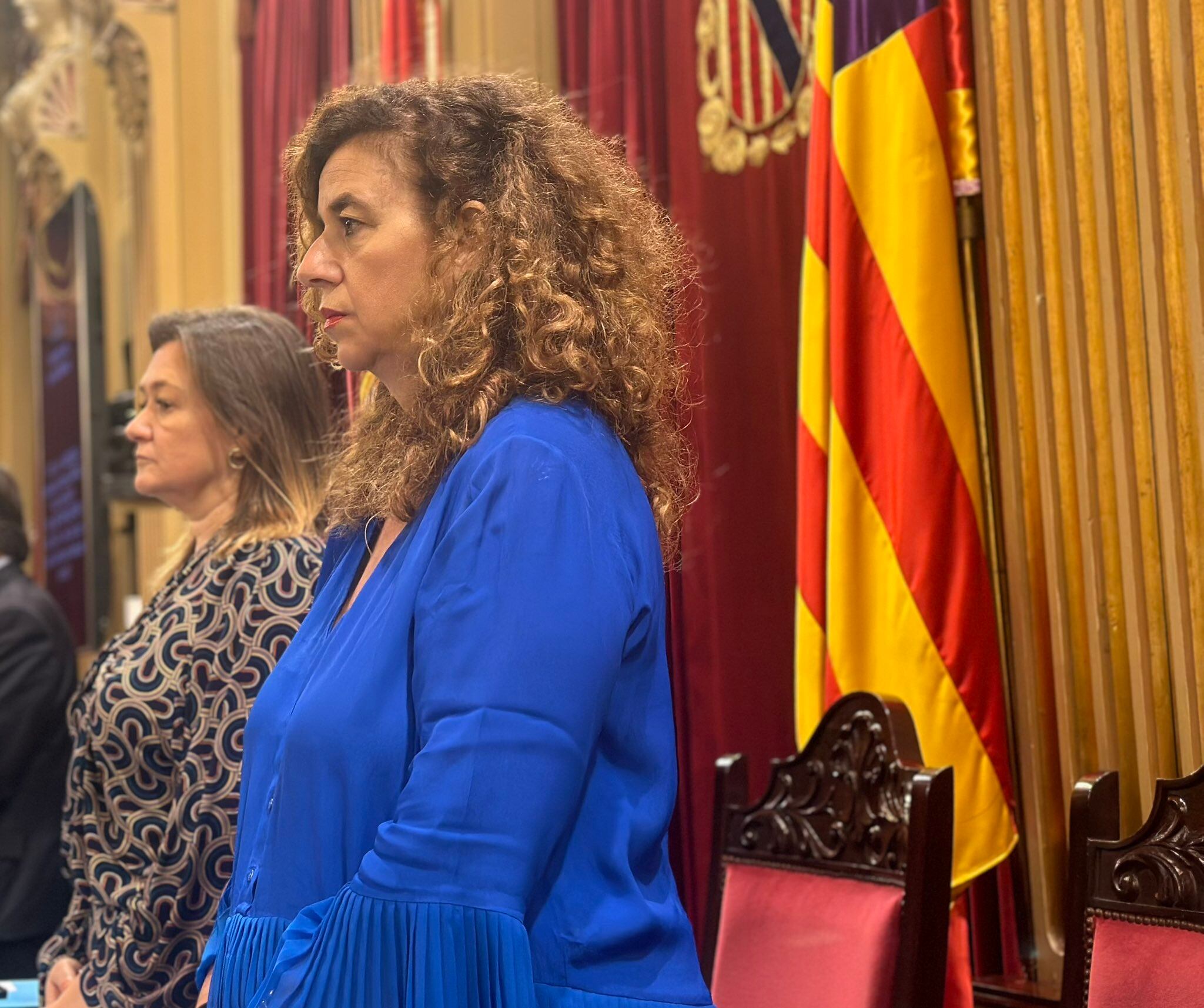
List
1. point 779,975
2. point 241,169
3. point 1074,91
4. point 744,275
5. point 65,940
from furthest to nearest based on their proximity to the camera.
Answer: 1. point 241,169
2. point 744,275
3. point 65,940
4. point 1074,91
5. point 779,975

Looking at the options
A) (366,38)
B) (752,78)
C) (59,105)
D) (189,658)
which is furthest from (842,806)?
(59,105)

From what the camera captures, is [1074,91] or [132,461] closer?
[1074,91]

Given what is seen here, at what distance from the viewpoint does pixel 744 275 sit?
3.26 metres

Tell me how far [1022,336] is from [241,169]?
12.1 ft

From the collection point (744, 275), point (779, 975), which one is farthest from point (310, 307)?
point (744, 275)

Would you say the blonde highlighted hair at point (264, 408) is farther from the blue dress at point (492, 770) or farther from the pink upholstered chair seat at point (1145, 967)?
the pink upholstered chair seat at point (1145, 967)

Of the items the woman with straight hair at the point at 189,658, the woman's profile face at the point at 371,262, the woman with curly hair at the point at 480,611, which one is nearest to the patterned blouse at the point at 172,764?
the woman with straight hair at the point at 189,658

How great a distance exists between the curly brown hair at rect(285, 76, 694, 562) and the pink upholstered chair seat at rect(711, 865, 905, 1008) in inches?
30.8

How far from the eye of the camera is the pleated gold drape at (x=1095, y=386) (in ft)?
7.42

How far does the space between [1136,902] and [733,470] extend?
154cm

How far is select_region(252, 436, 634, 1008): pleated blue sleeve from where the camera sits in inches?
50.3

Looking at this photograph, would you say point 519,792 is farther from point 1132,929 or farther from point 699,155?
point 699,155

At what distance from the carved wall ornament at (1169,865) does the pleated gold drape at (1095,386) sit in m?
0.39

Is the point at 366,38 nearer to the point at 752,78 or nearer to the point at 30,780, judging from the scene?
the point at 752,78
